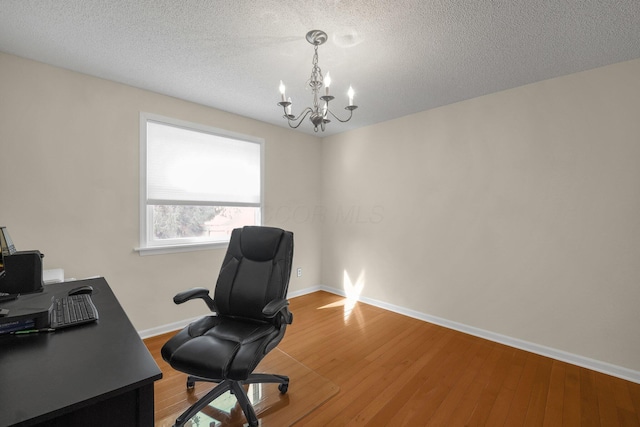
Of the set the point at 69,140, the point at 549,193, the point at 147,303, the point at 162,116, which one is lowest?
the point at 147,303

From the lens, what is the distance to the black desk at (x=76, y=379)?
0.70 meters

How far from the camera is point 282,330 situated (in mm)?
1844

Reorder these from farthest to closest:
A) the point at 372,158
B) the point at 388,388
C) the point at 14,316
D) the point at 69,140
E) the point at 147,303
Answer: the point at 372,158 → the point at 147,303 → the point at 69,140 → the point at 388,388 → the point at 14,316

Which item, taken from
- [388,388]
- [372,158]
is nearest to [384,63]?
[372,158]

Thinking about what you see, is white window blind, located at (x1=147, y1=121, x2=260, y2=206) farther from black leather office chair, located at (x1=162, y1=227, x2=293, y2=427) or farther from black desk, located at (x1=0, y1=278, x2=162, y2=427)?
black desk, located at (x1=0, y1=278, x2=162, y2=427)

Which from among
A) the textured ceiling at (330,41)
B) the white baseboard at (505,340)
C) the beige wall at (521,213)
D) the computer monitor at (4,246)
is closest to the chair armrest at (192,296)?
the computer monitor at (4,246)

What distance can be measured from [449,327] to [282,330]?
7.26 ft

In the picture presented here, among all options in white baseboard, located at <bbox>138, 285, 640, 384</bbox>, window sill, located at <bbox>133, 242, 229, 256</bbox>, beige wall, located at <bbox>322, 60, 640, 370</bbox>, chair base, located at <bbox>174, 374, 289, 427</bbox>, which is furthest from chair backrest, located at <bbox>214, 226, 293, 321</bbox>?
beige wall, located at <bbox>322, 60, 640, 370</bbox>

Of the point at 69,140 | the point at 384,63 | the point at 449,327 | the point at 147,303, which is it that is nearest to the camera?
the point at 384,63

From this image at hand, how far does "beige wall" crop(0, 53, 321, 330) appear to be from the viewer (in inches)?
87.5

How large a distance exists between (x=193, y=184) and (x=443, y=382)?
308 centimetres

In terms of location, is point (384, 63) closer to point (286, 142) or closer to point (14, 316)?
point (286, 142)

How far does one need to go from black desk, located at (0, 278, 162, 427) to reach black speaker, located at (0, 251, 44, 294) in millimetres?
522

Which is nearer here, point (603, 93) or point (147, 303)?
point (603, 93)
